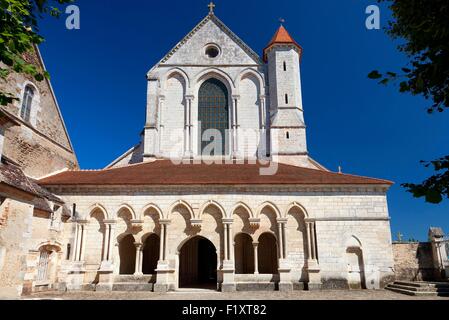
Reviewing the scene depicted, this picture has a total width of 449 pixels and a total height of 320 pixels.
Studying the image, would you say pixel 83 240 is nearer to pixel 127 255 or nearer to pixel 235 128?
pixel 127 255

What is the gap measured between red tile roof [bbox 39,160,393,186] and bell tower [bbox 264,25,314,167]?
14.3 ft

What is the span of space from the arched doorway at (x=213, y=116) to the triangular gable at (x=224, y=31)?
11.0 feet

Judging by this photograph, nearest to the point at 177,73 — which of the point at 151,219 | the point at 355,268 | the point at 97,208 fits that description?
the point at 97,208

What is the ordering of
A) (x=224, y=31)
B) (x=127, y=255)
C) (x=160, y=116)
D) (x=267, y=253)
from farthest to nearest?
1. (x=224, y=31)
2. (x=160, y=116)
3. (x=267, y=253)
4. (x=127, y=255)

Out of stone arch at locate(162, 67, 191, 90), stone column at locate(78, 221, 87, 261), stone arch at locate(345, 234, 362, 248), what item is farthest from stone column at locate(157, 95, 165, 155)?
stone arch at locate(345, 234, 362, 248)

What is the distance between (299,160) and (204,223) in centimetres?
955

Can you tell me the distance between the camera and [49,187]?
15.2 meters

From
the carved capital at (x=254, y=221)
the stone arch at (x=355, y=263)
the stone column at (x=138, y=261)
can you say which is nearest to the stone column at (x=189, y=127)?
the stone column at (x=138, y=261)

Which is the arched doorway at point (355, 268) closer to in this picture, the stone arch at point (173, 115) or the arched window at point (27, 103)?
the stone arch at point (173, 115)

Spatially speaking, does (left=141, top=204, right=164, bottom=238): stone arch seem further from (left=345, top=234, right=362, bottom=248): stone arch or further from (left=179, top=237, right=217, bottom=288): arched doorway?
(left=345, top=234, right=362, bottom=248): stone arch

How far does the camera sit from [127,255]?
16.3 meters

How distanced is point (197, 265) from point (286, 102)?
12979 millimetres

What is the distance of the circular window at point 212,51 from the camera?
24.8 meters
